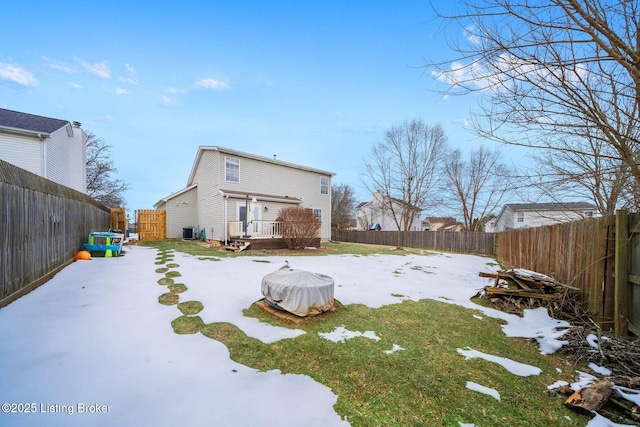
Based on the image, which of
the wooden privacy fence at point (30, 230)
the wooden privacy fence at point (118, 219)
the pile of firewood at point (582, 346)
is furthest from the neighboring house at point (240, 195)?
the pile of firewood at point (582, 346)

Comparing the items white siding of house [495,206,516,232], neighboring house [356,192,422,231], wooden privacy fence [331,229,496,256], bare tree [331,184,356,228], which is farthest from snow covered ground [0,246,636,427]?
white siding of house [495,206,516,232]

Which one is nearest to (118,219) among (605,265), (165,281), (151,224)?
(151,224)

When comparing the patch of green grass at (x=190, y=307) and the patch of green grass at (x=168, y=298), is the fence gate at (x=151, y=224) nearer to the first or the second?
the patch of green grass at (x=168, y=298)

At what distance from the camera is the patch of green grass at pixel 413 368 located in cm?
223

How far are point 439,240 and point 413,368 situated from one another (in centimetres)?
1833

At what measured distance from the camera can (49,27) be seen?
335 inches

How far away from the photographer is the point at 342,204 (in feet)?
125

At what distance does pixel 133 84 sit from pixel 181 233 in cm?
911

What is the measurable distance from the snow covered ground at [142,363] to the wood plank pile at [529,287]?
0.41 metres

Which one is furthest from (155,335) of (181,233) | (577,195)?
(181,233)

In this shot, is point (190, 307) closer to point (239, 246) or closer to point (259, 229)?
point (239, 246)

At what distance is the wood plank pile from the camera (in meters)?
4.81

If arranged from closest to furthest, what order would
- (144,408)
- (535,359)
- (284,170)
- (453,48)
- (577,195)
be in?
(144,408) → (453,48) → (535,359) → (577,195) → (284,170)

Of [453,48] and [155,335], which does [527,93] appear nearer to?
[453,48]
